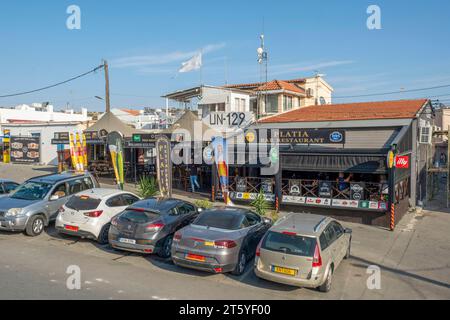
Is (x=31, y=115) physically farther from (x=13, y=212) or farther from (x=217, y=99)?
(x=13, y=212)

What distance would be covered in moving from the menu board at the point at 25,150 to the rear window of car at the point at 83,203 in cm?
2858

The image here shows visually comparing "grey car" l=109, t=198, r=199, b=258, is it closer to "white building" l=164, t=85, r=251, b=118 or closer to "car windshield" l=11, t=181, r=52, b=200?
"car windshield" l=11, t=181, r=52, b=200

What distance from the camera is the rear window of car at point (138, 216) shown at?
10305 millimetres

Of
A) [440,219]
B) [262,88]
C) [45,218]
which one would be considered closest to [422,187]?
[440,219]

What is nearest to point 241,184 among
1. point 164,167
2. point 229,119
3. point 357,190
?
point 164,167

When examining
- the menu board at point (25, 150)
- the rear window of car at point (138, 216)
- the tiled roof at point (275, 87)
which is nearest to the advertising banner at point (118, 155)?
the rear window of car at point (138, 216)

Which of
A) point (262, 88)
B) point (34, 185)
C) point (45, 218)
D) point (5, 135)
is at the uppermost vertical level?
point (262, 88)

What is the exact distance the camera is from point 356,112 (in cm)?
2431

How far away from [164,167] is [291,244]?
10398 millimetres

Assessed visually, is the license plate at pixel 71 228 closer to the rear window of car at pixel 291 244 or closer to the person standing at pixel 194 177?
the rear window of car at pixel 291 244

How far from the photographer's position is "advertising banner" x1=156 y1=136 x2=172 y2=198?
1764 centimetres

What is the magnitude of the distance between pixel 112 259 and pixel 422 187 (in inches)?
793

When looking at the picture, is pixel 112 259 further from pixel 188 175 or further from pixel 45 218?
pixel 188 175
